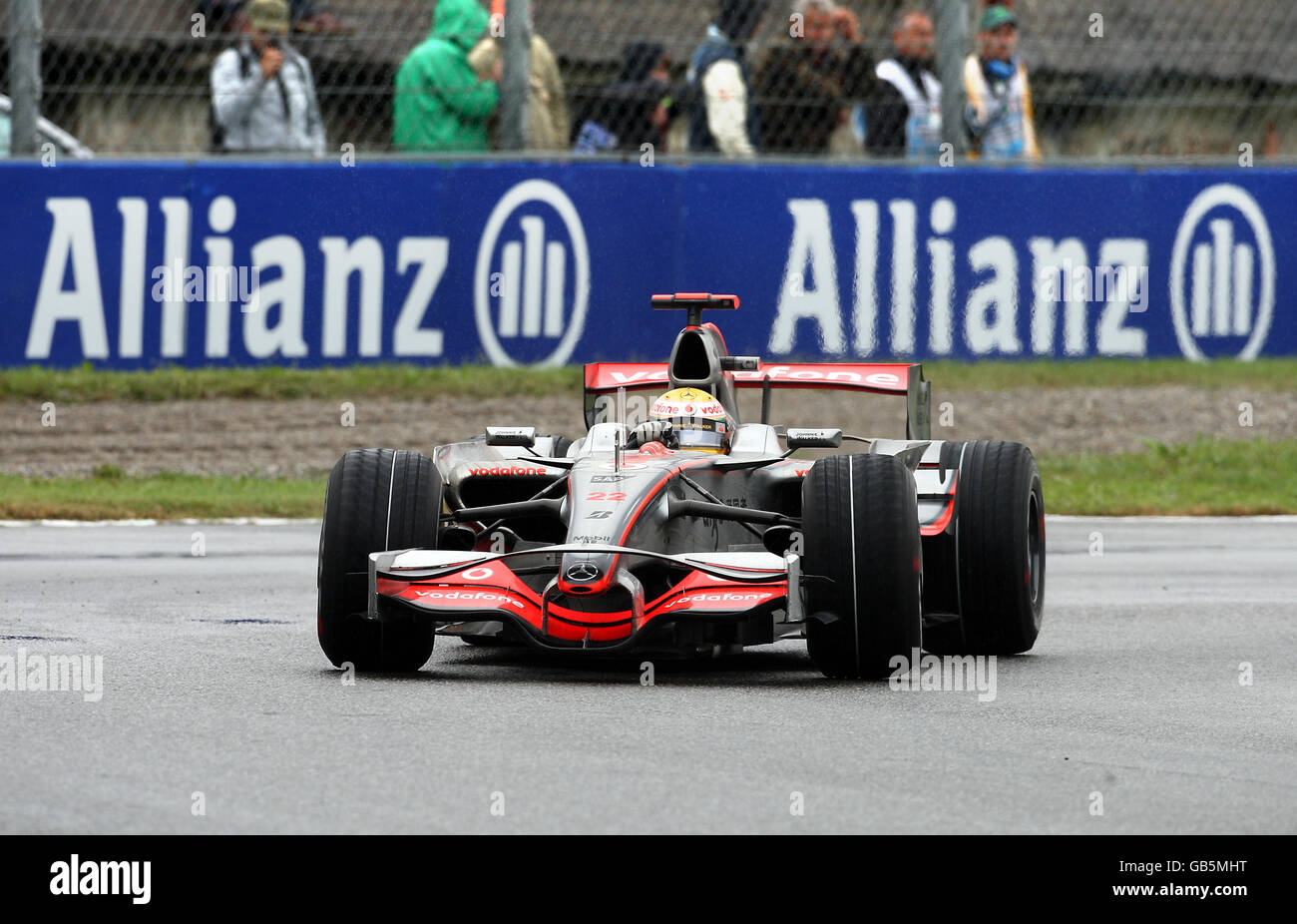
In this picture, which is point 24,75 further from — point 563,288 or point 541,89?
point 563,288

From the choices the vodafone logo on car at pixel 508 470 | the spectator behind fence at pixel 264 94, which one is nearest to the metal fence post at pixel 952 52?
the spectator behind fence at pixel 264 94

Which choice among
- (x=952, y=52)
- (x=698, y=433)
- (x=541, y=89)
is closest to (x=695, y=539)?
(x=698, y=433)

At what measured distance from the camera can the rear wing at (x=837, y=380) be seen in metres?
8.63

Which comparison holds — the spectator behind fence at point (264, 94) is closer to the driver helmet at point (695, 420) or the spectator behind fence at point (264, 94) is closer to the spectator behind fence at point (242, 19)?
the spectator behind fence at point (242, 19)

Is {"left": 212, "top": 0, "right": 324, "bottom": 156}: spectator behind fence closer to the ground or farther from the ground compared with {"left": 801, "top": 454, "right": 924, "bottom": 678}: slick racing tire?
farther from the ground

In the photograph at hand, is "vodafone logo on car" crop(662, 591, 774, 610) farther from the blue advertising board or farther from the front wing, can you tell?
the blue advertising board

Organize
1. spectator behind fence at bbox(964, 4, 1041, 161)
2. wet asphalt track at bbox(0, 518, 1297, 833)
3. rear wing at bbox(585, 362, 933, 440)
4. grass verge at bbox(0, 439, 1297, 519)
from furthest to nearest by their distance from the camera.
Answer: spectator behind fence at bbox(964, 4, 1041, 161)
grass verge at bbox(0, 439, 1297, 519)
rear wing at bbox(585, 362, 933, 440)
wet asphalt track at bbox(0, 518, 1297, 833)

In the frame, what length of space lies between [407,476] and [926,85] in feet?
27.5

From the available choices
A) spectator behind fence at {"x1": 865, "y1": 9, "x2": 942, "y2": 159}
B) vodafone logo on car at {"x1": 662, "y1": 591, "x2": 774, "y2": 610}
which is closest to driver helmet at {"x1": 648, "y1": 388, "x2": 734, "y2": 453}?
vodafone logo on car at {"x1": 662, "y1": 591, "x2": 774, "y2": 610}

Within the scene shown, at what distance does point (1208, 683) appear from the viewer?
7.22 meters

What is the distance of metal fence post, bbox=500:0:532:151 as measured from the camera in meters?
14.3

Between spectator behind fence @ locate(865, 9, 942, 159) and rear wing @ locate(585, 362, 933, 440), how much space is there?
6.27 metres
